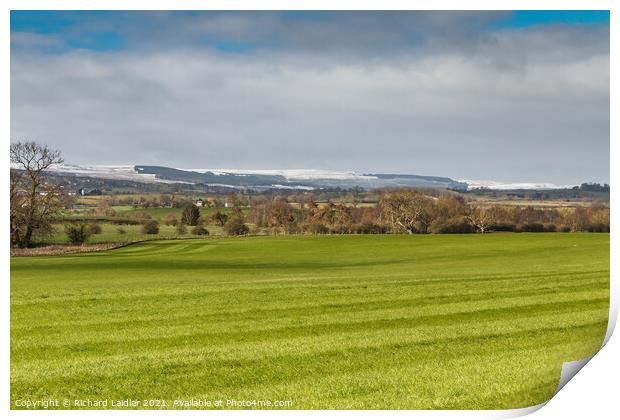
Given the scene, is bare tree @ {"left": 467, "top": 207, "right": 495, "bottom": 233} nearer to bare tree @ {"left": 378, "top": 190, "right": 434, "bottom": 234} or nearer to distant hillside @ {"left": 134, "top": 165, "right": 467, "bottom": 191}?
bare tree @ {"left": 378, "top": 190, "right": 434, "bottom": 234}

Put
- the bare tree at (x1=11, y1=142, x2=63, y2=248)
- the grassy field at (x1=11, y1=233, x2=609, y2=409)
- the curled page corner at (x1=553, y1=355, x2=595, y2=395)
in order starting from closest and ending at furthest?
1. the grassy field at (x1=11, y1=233, x2=609, y2=409)
2. the curled page corner at (x1=553, y1=355, x2=595, y2=395)
3. the bare tree at (x1=11, y1=142, x2=63, y2=248)

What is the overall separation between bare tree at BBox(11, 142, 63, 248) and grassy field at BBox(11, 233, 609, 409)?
421mm

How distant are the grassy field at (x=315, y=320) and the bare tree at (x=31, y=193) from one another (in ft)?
1.38

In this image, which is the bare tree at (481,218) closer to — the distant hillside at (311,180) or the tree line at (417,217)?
the tree line at (417,217)

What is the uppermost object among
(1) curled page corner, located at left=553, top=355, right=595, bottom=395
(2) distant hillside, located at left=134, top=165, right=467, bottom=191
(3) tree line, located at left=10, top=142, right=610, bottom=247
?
(2) distant hillside, located at left=134, top=165, right=467, bottom=191

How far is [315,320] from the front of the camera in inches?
Answer: 371

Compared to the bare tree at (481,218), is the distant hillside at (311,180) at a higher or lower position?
higher

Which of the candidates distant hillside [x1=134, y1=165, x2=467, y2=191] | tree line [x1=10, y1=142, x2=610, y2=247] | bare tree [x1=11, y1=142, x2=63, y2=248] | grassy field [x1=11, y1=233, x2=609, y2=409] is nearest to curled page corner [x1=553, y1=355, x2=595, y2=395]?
grassy field [x1=11, y1=233, x2=609, y2=409]

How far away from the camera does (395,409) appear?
7.30 m

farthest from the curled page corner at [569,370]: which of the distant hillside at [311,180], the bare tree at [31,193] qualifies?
the bare tree at [31,193]

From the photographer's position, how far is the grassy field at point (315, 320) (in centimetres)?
750

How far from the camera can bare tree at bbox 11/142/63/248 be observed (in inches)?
351

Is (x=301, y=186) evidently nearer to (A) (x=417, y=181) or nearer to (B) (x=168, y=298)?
(A) (x=417, y=181)
